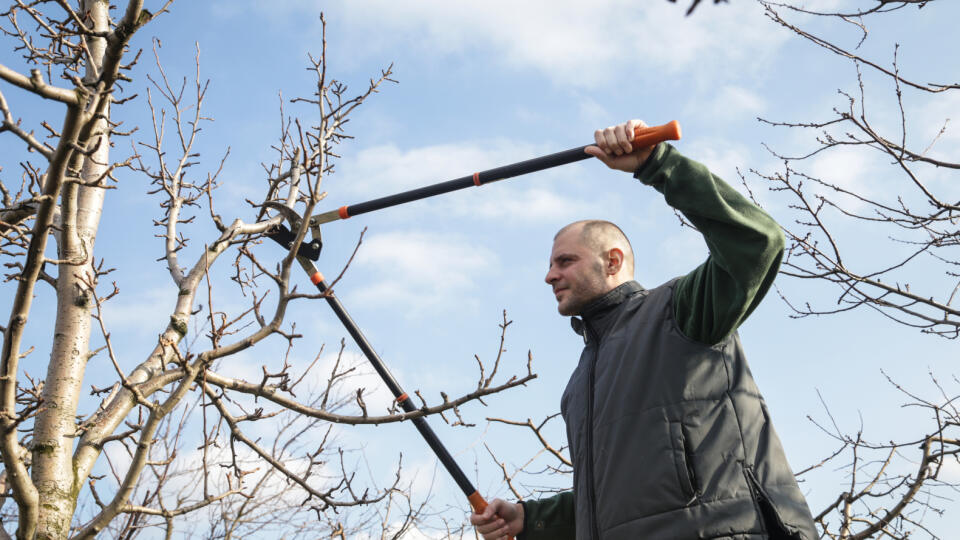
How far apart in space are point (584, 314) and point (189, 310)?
11.2ft

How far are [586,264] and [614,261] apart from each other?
14cm

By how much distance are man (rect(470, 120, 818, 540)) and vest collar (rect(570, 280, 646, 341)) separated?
149mm

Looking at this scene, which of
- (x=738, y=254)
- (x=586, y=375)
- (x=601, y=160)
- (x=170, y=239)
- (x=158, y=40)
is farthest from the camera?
(x=158, y=40)

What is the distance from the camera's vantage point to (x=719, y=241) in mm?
2607

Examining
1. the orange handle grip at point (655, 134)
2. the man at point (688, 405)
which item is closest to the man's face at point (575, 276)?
the man at point (688, 405)

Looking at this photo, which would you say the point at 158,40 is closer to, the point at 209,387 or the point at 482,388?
the point at 209,387

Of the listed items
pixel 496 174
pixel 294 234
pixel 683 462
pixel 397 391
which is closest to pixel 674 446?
pixel 683 462

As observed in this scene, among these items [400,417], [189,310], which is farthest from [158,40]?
[400,417]

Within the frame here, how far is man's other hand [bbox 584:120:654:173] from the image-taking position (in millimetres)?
2783

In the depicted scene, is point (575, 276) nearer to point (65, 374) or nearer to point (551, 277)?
point (551, 277)

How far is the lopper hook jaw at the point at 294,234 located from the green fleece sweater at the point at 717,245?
87.4 inches

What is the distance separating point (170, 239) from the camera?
6195mm

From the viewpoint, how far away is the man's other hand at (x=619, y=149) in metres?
2.78

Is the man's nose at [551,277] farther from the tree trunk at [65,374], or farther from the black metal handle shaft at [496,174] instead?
the tree trunk at [65,374]
